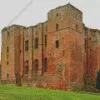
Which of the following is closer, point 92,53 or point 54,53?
point 54,53

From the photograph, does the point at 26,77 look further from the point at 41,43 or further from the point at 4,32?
the point at 4,32

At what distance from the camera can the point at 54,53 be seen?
40344 millimetres

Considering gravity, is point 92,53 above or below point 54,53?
above

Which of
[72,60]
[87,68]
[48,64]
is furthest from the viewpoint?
[87,68]

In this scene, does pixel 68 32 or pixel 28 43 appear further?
pixel 28 43

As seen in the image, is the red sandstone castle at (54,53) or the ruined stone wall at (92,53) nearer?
the red sandstone castle at (54,53)

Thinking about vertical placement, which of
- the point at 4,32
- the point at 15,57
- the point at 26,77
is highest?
the point at 4,32

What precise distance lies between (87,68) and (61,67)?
6.77 m

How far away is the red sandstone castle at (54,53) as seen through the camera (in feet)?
128

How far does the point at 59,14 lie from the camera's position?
132ft

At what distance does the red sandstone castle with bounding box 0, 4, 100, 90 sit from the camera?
128 ft

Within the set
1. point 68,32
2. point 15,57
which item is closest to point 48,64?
point 68,32

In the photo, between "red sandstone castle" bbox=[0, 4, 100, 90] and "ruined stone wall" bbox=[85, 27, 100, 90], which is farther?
"ruined stone wall" bbox=[85, 27, 100, 90]

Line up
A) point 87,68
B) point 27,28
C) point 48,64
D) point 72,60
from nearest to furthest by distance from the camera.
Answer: point 72,60 → point 48,64 → point 87,68 → point 27,28
